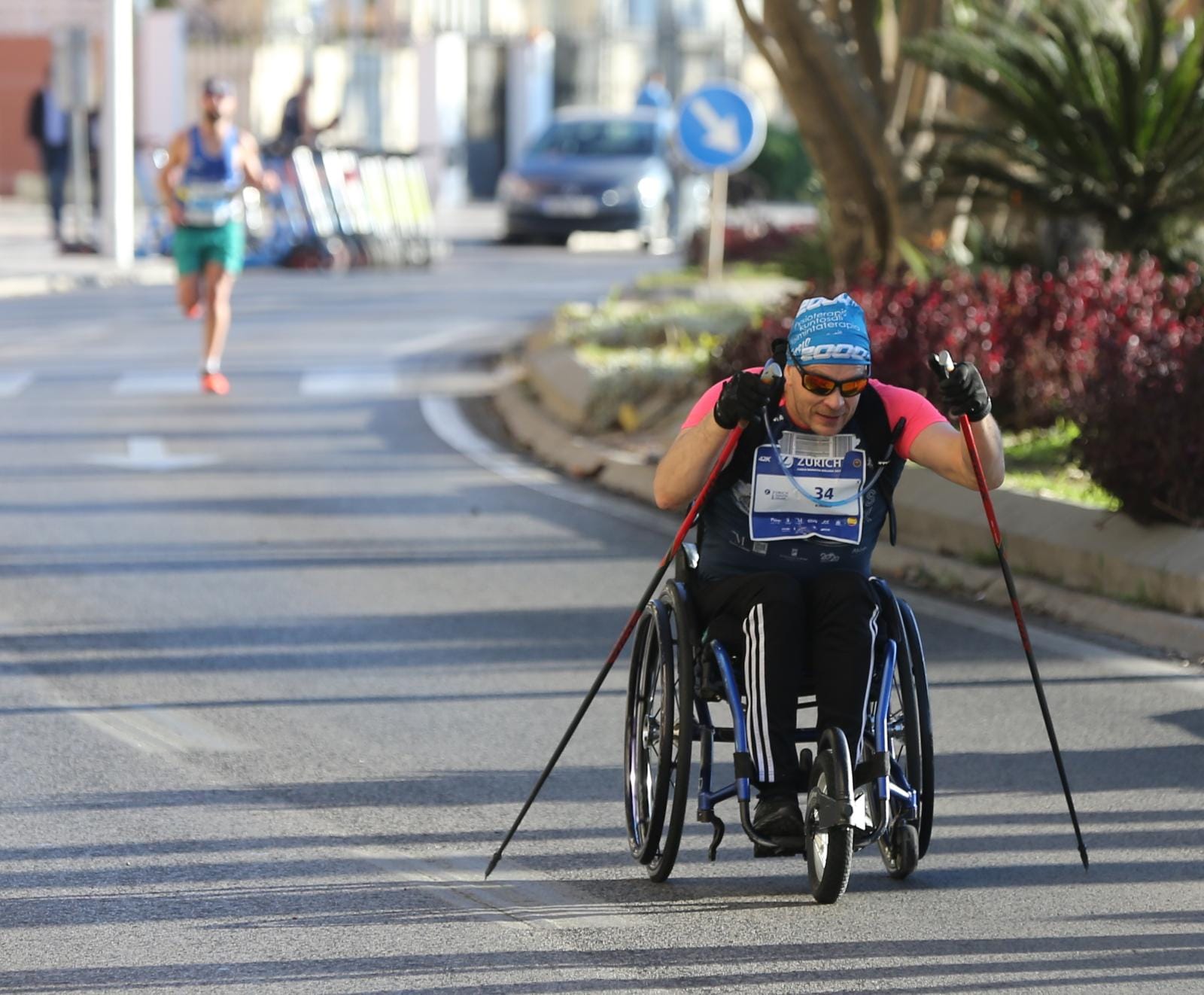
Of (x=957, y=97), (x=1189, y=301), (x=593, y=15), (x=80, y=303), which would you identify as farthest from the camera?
(x=593, y=15)

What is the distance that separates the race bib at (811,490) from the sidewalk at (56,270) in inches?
747

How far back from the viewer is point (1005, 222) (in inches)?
683

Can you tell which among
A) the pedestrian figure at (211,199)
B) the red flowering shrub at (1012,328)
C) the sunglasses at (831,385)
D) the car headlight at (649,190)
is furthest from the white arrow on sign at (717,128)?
the sunglasses at (831,385)

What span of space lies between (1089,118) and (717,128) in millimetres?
6084

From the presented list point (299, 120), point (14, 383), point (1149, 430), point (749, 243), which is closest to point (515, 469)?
point (1149, 430)

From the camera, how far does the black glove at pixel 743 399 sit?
5594mm

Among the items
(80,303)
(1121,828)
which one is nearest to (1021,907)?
(1121,828)

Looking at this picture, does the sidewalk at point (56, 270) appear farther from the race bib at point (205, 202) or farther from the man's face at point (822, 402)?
the man's face at point (822, 402)

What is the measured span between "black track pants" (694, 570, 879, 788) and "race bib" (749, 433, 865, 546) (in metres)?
0.16

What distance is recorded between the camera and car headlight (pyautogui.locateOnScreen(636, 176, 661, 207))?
32594 millimetres

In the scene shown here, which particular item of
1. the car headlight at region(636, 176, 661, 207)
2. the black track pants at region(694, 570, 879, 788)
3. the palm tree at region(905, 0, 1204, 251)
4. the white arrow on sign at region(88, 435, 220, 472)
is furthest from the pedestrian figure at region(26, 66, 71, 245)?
the black track pants at region(694, 570, 879, 788)

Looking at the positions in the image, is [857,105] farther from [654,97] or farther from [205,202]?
[654,97]

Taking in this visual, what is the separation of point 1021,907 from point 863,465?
1.14 metres

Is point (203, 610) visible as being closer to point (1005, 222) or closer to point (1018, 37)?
point (1018, 37)
